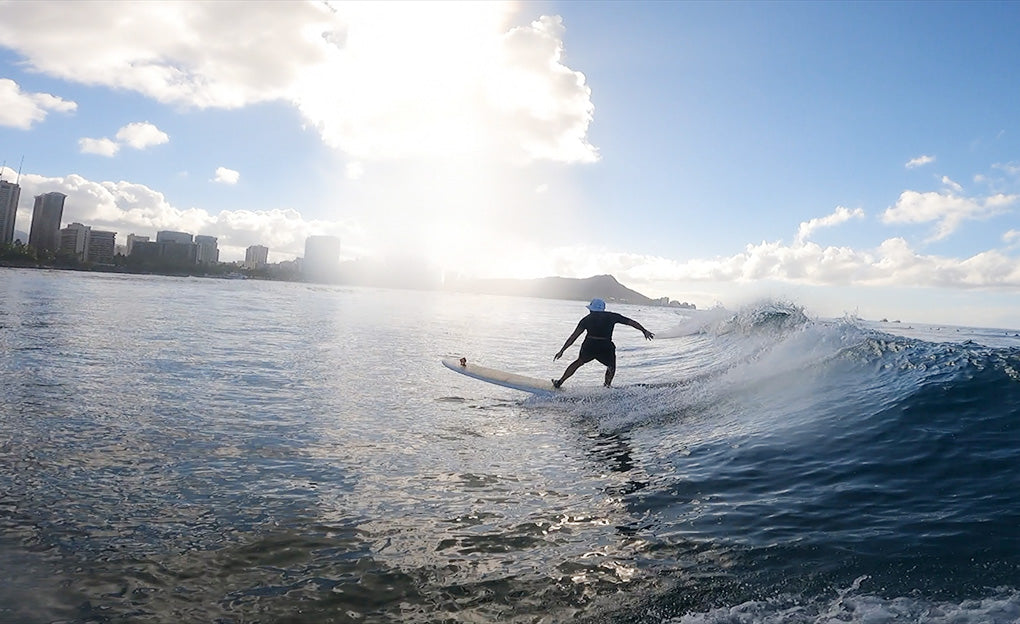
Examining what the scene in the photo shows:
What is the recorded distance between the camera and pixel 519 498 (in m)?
6.68

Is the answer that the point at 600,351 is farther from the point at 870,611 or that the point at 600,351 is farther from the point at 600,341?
the point at 870,611

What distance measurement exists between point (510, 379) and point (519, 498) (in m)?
9.17

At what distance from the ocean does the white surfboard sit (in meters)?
1.28

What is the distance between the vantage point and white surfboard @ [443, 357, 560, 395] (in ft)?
48.3

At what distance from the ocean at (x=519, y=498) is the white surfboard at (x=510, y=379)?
1280mm

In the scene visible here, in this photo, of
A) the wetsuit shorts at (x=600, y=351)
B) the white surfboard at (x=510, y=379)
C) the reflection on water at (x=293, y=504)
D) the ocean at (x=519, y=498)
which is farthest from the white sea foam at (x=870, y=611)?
the wetsuit shorts at (x=600, y=351)

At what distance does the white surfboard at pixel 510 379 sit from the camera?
1473 centimetres

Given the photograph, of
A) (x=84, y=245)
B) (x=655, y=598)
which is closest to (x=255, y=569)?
(x=655, y=598)

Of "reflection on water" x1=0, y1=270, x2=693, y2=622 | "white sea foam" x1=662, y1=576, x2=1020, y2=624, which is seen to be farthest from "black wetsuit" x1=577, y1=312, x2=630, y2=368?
"white sea foam" x1=662, y1=576, x2=1020, y2=624

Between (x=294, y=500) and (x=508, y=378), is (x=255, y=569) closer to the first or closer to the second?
(x=294, y=500)

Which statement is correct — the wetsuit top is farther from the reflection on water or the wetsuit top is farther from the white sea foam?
the white sea foam

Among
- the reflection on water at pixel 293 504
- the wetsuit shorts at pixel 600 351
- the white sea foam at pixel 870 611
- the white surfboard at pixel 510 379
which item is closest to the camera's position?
the white sea foam at pixel 870 611

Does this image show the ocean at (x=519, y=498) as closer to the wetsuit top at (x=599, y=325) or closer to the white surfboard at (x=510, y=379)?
the white surfboard at (x=510, y=379)

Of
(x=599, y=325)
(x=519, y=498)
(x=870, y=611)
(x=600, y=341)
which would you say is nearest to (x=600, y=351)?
(x=600, y=341)
